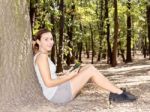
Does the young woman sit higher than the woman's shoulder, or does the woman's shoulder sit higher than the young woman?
the woman's shoulder

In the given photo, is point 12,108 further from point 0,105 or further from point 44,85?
point 44,85

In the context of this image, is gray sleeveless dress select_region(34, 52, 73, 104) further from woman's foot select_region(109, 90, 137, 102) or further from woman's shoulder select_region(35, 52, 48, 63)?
woman's foot select_region(109, 90, 137, 102)

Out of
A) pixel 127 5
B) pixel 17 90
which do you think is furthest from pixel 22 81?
pixel 127 5

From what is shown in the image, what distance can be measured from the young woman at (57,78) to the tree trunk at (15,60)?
0.38m

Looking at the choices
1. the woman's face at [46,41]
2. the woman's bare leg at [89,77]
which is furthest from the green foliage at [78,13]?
the woman's bare leg at [89,77]

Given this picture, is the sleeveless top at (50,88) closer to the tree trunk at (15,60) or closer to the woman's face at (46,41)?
the woman's face at (46,41)

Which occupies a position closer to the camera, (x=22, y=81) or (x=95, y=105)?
(x=22, y=81)

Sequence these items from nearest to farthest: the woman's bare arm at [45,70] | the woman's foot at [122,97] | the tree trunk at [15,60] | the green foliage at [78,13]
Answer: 1. the woman's bare arm at [45,70]
2. the woman's foot at [122,97]
3. the tree trunk at [15,60]
4. the green foliage at [78,13]

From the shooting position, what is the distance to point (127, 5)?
28.0m

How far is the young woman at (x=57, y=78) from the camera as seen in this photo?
5.95 m

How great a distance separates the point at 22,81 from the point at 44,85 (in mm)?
594

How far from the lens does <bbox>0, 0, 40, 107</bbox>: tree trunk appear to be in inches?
255

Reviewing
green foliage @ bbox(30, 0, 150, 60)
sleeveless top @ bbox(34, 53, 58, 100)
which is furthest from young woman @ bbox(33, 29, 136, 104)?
green foliage @ bbox(30, 0, 150, 60)

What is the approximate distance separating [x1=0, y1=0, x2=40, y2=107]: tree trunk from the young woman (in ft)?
1.24
